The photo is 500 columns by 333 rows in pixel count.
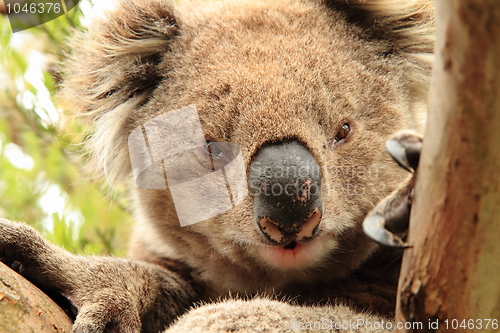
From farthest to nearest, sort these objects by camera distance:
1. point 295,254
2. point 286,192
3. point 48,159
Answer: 1. point 48,159
2. point 295,254
3. point 286,192

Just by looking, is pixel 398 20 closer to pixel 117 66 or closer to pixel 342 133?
pixel 342 133

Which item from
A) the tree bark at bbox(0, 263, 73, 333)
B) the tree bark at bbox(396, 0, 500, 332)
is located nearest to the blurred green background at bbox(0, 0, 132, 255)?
the tree bark at bbox(0, 263, 73, 333)

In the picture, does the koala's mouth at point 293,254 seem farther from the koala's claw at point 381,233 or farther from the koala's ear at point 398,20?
the koala's ear at point 398,20

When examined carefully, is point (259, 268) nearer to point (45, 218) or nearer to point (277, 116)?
point (277, 116)

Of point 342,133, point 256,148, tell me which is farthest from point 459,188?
point 342,133

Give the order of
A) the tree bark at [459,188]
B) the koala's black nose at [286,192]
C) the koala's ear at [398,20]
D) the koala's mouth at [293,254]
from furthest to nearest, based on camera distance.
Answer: the koala's ear at [398,20]
the koala's mouth at [293,254]
the koala's black nose at [286,192]
the tree bark at [459,188]

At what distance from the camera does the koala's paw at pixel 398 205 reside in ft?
4.00

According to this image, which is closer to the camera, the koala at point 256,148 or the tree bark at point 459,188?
the tree bark at point 459,188

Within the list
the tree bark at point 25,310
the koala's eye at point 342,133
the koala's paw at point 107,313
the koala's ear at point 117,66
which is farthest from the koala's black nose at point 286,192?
the koala's ear at point 117,66

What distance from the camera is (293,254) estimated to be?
2070 millimetres

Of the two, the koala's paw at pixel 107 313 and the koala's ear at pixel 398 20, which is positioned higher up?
the koala's ear at pixel 398 20

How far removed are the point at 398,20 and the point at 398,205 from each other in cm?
153

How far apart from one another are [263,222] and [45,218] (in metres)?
2.13

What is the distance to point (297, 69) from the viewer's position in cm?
216
